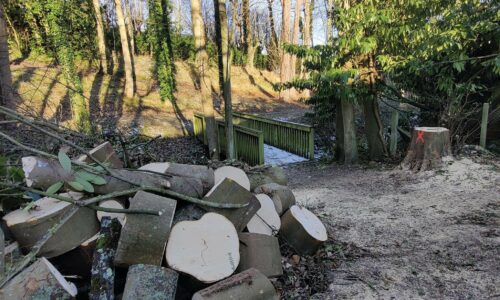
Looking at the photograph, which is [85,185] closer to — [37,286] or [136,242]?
[136,242]

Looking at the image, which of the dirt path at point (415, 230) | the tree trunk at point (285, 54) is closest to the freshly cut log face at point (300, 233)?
the dirt path at point (415, 230)

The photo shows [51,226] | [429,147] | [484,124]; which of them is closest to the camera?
[51,226]

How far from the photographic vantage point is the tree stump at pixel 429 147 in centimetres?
589

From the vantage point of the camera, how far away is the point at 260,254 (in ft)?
8.59

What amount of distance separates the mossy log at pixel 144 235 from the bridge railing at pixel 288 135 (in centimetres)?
646

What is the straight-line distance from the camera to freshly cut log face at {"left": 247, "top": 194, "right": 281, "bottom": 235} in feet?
9.78

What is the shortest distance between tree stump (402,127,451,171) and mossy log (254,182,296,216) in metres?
3.49

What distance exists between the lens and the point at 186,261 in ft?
7.26

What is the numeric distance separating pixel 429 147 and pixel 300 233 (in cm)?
397

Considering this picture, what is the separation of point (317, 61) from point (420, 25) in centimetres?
189

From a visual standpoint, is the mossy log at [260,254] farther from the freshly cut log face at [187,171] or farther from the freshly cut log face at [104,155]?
the freshly cut log face at [104,155]

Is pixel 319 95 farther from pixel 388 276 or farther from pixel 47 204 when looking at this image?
pixel 47 204

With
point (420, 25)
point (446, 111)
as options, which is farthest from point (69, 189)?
point (446, 111)

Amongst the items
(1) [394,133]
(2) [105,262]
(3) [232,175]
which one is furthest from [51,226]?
(1) [394,133]
